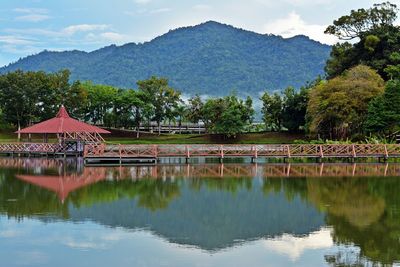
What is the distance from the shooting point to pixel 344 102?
37875 mm

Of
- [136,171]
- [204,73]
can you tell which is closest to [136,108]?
[136,171]

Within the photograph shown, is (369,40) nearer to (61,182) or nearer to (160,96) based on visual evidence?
(160,96)

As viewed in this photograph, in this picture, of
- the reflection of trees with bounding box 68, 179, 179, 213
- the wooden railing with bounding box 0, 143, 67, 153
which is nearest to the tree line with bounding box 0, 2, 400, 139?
the wooden railing with bounding box 0, 143, 67, 153

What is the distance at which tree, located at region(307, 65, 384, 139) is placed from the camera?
125 ft

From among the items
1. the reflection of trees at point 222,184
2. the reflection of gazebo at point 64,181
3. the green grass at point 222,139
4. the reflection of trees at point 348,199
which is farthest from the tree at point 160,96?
the reflection of trees at point 348,199

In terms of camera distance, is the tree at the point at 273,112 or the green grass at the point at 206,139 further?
the tree at the point at 273,112

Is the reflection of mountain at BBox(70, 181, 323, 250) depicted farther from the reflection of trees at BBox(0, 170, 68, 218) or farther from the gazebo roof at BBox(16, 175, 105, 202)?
the gazebo roof at BBox(16, 175, 105, 202)

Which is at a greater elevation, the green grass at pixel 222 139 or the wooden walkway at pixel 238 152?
the green grass at pixel 222 139

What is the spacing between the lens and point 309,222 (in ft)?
46.3

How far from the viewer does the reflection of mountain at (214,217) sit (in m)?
12.8

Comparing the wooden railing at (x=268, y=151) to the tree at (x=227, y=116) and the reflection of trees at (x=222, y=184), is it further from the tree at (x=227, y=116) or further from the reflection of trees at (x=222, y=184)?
the tree at (x=227, y=116)

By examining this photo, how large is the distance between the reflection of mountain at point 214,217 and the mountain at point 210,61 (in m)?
132

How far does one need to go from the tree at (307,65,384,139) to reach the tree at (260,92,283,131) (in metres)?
11.0

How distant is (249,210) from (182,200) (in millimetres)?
2420
